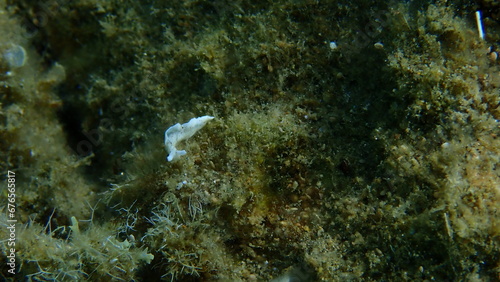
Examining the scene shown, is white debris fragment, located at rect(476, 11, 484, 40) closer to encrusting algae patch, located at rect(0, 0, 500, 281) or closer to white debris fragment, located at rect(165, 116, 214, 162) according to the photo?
encrusting algae patch, located at rect(0, 0, 500, 281)

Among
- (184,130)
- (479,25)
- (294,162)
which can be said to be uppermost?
(479,25)

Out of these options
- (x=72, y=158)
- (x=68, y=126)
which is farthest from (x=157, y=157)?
(x=68, y=126)

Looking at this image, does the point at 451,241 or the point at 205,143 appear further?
the point at 205,143

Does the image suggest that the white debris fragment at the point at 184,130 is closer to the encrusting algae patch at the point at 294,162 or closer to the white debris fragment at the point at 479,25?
the encrusting algae patch at the point at 294,162

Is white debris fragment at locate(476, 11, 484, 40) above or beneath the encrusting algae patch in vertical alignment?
above

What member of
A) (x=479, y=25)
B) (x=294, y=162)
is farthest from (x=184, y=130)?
(x=479, y=25)

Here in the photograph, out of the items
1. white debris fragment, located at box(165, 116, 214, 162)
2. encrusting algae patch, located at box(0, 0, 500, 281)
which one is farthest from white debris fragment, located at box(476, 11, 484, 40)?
white debris fragment, located at box(165, 116, 214, 162)

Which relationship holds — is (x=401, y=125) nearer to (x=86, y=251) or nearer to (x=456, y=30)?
(x=456, y=30)

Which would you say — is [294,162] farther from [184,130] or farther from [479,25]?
[479,25]
